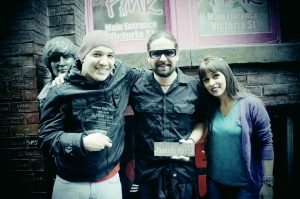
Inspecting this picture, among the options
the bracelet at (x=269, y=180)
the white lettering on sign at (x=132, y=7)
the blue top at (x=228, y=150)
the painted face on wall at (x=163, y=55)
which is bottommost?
the bracelet at (x=269, y=180)

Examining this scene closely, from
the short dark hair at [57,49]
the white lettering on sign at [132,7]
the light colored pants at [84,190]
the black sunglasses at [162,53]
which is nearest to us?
the light colored pants at [84,190]

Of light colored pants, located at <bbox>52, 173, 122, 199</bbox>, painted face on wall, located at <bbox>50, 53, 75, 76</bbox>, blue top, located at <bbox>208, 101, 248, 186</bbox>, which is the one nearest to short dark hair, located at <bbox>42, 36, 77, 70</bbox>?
painted face on wall, located at <bbox>50, 53, 75, 76</bbox>

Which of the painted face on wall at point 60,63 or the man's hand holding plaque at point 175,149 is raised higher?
the painted face on wall at point 60,63

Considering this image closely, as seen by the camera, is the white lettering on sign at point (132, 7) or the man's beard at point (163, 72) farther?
the white lettering on sign at point (132, 7)

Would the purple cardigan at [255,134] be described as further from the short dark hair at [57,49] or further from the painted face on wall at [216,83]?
the short dark hair at [57,49]

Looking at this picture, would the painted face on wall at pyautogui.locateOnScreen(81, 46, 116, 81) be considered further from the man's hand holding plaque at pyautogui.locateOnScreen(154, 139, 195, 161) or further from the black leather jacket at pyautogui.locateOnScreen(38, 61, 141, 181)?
Answer: the man's hand holding plaque at pyautogui.locateOnScreen(154, 139, 195, 161)

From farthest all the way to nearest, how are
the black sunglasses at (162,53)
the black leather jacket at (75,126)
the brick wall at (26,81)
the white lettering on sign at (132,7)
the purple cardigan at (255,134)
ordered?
the white lettering on sign at (132,7) < the brick wall at (26,81) < the black sunglasses at (162,53) < the purple cardigan at (255,134) < the black leather jacket at (75,126)

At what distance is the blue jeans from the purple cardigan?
3.0 inches

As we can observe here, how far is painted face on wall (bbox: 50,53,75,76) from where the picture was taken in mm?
2461

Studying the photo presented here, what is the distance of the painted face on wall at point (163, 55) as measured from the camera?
220cm

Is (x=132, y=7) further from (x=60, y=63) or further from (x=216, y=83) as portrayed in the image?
(x=216, y=83)

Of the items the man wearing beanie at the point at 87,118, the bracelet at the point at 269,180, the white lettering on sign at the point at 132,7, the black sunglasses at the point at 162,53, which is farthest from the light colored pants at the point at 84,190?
the white lettering on sign at the point at 132,7

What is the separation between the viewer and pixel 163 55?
86.4 inches

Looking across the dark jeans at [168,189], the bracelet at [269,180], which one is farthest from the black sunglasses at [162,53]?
the bracelet at [269,180]
